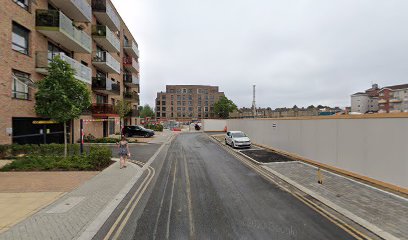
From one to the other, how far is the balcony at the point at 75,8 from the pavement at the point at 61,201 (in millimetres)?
15647

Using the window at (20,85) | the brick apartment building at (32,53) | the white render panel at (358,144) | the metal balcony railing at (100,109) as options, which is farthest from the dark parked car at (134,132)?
the white render panel at (358,144)

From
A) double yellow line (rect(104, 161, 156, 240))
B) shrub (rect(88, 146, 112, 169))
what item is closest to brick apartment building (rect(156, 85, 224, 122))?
A: shrub (rect(88, 146, 112, 169))

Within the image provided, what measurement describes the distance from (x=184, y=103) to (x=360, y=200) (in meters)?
127

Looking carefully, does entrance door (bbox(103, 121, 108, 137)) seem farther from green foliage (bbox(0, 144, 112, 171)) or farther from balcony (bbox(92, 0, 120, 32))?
green foliage (bbox(0, 144, 112, 171))

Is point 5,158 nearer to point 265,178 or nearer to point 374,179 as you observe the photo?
point 265,178

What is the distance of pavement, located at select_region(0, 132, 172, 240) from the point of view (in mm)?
5859

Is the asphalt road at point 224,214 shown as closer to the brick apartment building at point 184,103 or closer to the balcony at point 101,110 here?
the balcony at point 101,110

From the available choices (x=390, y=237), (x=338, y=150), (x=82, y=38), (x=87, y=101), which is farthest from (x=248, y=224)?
(x=82, y=38)

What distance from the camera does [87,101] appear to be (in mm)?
14938

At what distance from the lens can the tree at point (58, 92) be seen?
44.0 ft


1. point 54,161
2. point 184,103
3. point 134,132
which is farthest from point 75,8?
point 184,103

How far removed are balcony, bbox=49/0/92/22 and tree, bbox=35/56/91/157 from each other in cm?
987

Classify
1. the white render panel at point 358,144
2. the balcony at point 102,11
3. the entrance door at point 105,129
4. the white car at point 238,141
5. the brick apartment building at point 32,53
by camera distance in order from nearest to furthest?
the white render panel at point 358,144 → the brick apartment building at point 32,53 → the white car at point 238,141 → the balcony at point 102,11 → the entrance door at point 105,129

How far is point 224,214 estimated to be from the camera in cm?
702
